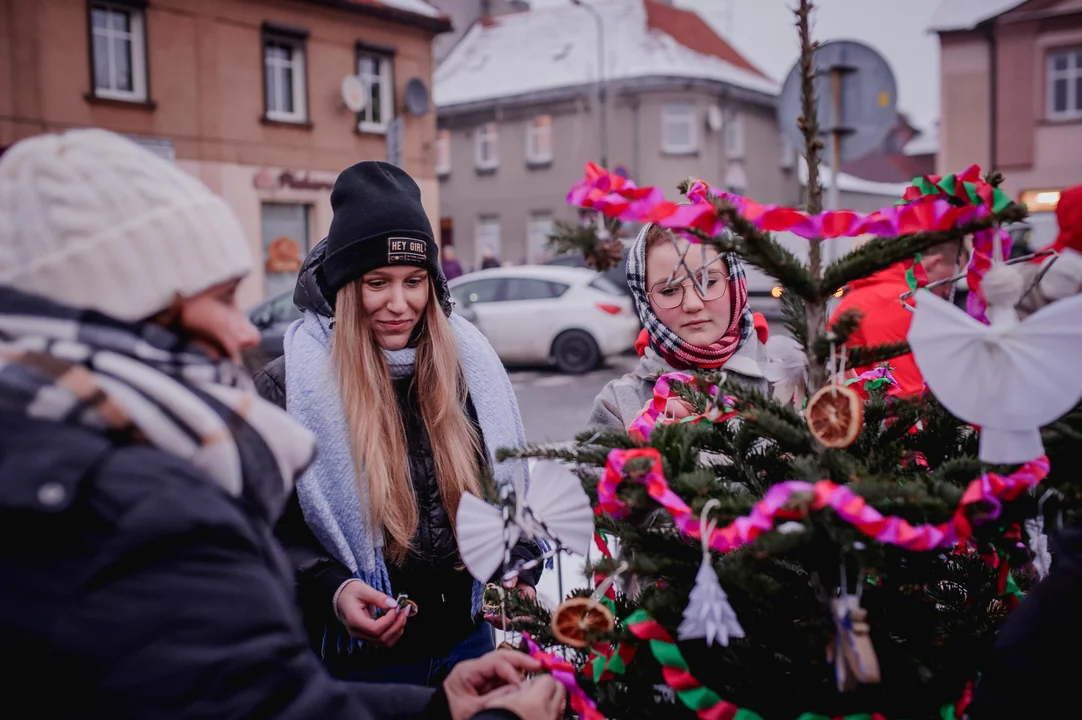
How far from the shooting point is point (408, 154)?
20.1 m

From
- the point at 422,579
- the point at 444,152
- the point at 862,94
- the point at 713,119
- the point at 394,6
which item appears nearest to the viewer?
the point at 422,579

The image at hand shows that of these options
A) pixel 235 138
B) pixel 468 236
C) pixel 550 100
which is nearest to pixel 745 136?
pixel 550 100

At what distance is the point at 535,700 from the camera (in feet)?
4.34

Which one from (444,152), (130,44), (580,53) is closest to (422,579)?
(130,44)

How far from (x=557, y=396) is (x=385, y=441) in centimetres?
833

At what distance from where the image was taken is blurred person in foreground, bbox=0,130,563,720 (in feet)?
3.01

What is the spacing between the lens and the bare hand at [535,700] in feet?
4.29

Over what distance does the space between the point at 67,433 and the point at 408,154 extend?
19851 millimetres

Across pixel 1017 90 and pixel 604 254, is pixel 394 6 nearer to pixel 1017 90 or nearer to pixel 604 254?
pixel 1017 90

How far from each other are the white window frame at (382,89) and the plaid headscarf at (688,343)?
17.9 metres

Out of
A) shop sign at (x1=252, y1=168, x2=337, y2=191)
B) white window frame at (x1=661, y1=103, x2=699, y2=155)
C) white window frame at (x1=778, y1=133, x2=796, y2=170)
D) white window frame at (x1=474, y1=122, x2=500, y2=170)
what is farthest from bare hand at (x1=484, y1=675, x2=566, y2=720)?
white window frame at (x1=778, y1=133, x2=796, y2=170)

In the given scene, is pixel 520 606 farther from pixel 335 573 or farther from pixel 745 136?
pixel 745 136

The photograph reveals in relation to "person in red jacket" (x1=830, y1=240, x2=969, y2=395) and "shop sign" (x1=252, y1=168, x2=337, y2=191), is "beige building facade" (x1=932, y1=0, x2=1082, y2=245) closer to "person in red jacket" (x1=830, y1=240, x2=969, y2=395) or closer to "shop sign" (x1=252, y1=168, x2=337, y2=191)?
"shop sign" (x1=252, y1=168, x2=337, y2=191)

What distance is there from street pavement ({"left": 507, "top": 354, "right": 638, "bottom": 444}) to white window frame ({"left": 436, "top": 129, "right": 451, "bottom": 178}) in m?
17.6
